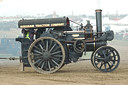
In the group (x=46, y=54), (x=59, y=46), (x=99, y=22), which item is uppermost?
(x=99, y=22)

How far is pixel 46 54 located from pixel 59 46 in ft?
1.69

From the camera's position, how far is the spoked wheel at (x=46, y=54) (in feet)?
30.2

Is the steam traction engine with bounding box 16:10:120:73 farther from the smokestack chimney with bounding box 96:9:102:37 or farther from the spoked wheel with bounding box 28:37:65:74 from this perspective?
the smokestack chimney with bounding box 96:9:102:37

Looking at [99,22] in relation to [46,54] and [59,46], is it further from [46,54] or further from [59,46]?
[46,54]

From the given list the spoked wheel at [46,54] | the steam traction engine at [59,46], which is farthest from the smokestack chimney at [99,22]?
the spoked wheel at [46,54]

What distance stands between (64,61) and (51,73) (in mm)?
627

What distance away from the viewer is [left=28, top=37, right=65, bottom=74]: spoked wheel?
9.22 m

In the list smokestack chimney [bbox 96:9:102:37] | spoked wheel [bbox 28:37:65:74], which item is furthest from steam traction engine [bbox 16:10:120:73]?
smokestack chimney [bbox 96:9:102:37]

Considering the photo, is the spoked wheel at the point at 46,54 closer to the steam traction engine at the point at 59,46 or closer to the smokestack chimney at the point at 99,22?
the steam traction engine at the point at 59,46

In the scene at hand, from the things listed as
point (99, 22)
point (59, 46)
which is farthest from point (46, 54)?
point (99, 22)

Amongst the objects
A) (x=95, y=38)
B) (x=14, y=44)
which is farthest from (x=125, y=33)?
(x=95, y=38)

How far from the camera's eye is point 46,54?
30.3ft

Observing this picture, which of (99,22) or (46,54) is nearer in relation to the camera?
(46,54)

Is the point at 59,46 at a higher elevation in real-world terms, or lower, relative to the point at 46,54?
higher
